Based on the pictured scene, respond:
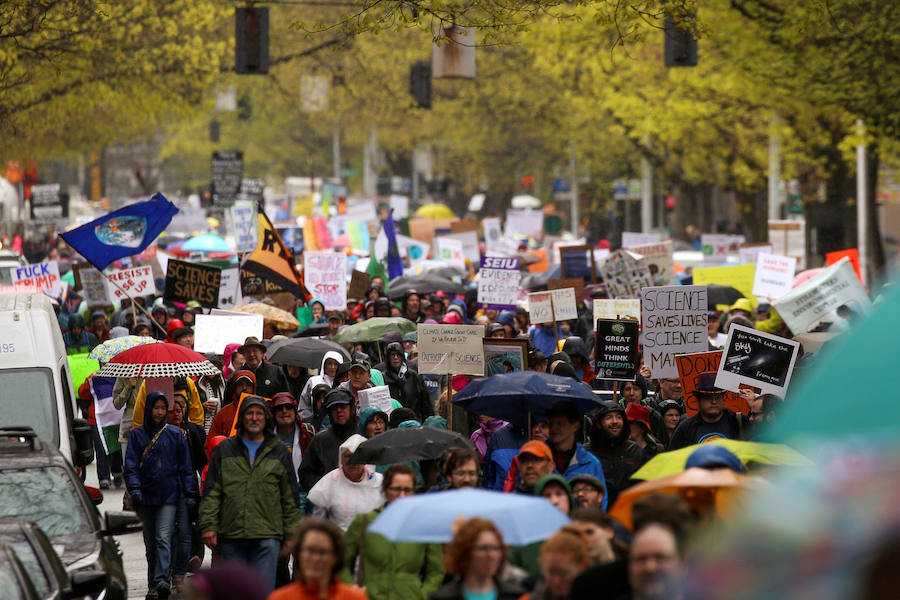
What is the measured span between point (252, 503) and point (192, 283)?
35.3 ft

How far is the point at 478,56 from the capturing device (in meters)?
49.8

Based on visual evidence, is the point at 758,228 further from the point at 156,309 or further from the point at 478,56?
the point at 156,309

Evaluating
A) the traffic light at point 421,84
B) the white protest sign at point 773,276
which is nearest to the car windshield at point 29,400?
the white protest sign at point 773,276

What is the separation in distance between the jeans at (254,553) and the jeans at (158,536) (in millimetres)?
1153

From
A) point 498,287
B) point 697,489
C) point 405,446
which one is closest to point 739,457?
point 697,489

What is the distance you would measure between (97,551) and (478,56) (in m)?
42.5

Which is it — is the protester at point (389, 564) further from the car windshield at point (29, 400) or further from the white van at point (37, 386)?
the car windshield at point (29, 400)

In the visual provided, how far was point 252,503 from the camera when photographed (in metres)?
9.45

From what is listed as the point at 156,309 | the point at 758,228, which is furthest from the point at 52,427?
the point at 758,228

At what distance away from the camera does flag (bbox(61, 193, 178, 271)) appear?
705 inches

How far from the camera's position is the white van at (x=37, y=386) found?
11.0 m

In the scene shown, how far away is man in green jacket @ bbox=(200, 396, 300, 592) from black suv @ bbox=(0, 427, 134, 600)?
799 millimetres

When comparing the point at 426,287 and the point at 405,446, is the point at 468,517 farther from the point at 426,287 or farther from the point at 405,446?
the point at 426,287

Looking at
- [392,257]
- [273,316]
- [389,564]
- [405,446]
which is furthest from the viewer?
[392,257]
